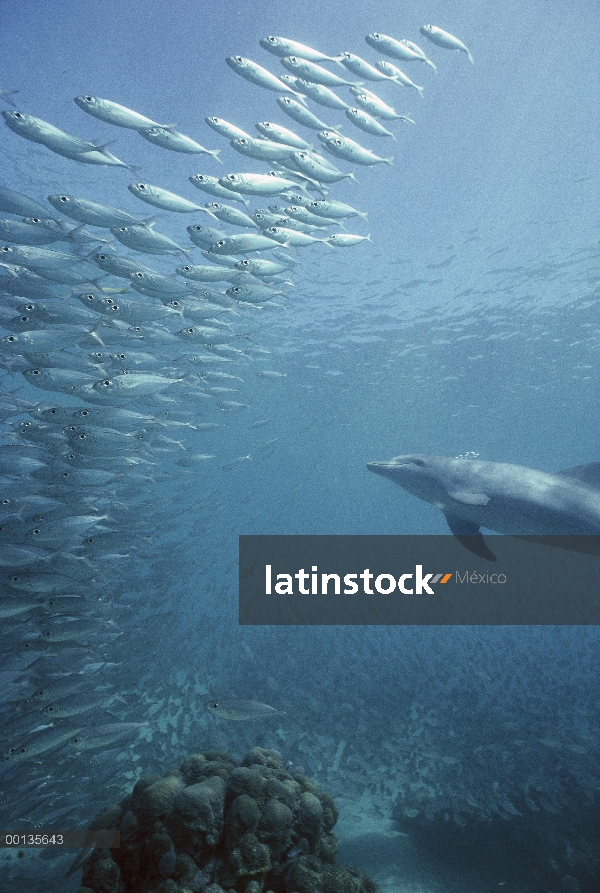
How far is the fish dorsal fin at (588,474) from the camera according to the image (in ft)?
20.4

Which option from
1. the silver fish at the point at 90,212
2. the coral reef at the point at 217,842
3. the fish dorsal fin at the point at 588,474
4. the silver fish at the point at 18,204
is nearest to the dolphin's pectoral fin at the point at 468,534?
the fish dorsal fin at the point at 588,474

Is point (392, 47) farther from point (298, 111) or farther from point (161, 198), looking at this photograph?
point (161, 198)

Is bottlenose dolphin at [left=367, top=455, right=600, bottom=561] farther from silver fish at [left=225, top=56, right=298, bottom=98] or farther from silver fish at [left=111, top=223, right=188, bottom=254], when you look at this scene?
silver fish at [left=225, top=56, right=298, bottom=98]

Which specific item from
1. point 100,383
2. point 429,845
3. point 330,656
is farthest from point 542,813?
point 100,383

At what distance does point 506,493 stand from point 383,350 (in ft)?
86.9

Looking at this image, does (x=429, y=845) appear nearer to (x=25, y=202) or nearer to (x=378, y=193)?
(x=25, y=202)

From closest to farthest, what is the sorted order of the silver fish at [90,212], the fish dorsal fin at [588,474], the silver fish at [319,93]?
1. the silver fish at [90,212]
2. the fish dorsal fin at [588,474]
3. the silver fish at [319,93]

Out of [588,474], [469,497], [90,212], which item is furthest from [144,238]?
[588,474]

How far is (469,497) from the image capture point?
6188 mm

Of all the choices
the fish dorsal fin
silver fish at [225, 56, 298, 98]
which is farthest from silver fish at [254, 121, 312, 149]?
the fish dorsal fin

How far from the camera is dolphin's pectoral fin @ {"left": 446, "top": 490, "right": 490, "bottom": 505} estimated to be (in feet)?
20.0

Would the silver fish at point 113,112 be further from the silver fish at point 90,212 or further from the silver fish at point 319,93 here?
the silver fish at point 319,93

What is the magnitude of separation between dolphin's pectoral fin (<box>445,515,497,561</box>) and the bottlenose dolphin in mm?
Result: 32

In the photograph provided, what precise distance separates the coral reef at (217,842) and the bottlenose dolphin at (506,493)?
4041 mm
